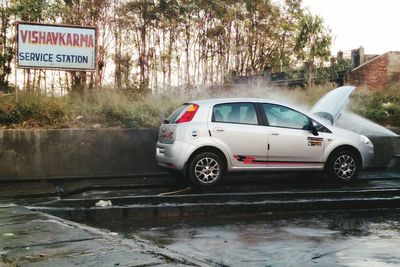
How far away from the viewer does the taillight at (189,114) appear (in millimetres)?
10534

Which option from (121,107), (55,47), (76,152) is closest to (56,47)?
(55,47)

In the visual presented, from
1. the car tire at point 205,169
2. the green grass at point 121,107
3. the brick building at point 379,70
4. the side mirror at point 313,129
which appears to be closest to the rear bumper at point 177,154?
the car tire at point 205,169

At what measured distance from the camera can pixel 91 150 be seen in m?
12.9

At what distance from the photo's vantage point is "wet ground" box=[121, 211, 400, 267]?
18.1 ft

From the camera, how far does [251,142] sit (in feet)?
35.0

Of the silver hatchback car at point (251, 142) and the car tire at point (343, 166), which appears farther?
the car tire at point (343, 166)

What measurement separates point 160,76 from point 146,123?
16.4 feet

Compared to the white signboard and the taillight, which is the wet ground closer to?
the taillight

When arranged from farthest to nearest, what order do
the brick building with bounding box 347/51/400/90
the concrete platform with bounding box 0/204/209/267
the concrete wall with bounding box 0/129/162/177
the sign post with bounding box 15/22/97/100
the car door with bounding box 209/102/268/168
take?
1. the brick building with bounding box 347/51/400/90
2. the sign post with bounding box 15/22/97/100
3. the concrete wall with bounding box 0/129/162/177
4. the car door with bounding box 209/102/268/168
5. the concrete platform with bounding box 0/204/209/267

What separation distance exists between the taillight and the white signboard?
5.13 m

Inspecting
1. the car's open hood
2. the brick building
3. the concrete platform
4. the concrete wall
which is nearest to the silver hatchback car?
the car's open hood

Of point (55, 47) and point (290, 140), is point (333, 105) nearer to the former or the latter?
point (290, 140)

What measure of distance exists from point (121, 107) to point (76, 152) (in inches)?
78.1

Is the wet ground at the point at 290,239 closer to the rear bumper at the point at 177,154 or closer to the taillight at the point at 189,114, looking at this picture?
the rear bumper at the point at 177,154
